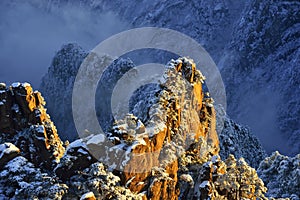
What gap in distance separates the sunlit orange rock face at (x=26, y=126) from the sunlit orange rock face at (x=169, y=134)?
8505 mm

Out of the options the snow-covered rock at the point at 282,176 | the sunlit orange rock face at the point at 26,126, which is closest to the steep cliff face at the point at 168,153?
the sunlit orange rock face at the point at 26,126

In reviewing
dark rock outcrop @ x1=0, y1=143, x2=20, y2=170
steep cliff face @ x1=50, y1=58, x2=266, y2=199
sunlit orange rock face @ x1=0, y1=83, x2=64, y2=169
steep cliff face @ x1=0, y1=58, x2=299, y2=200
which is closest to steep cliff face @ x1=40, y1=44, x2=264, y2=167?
steep cliff face @ x1=50, y1=58, x2=266, y2=199

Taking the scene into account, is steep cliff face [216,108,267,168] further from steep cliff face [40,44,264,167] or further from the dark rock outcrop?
the dark rock outcrop

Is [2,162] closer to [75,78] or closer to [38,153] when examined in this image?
[38,153]

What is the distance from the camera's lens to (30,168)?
40375 mm

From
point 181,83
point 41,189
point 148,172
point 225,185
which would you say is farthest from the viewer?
point 181,83

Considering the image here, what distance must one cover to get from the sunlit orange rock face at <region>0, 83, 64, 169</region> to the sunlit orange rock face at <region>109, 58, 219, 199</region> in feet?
27.9

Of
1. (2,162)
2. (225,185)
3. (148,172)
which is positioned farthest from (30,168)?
(225,185)

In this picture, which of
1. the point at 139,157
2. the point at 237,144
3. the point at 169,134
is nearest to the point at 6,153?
the point at 139,157

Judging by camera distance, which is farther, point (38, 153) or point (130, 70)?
point (130, 70)

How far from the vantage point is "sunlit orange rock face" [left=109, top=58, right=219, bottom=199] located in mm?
43750

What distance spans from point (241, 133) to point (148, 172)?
259ft

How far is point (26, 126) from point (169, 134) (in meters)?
16.8

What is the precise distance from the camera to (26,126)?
4962 centimetres
